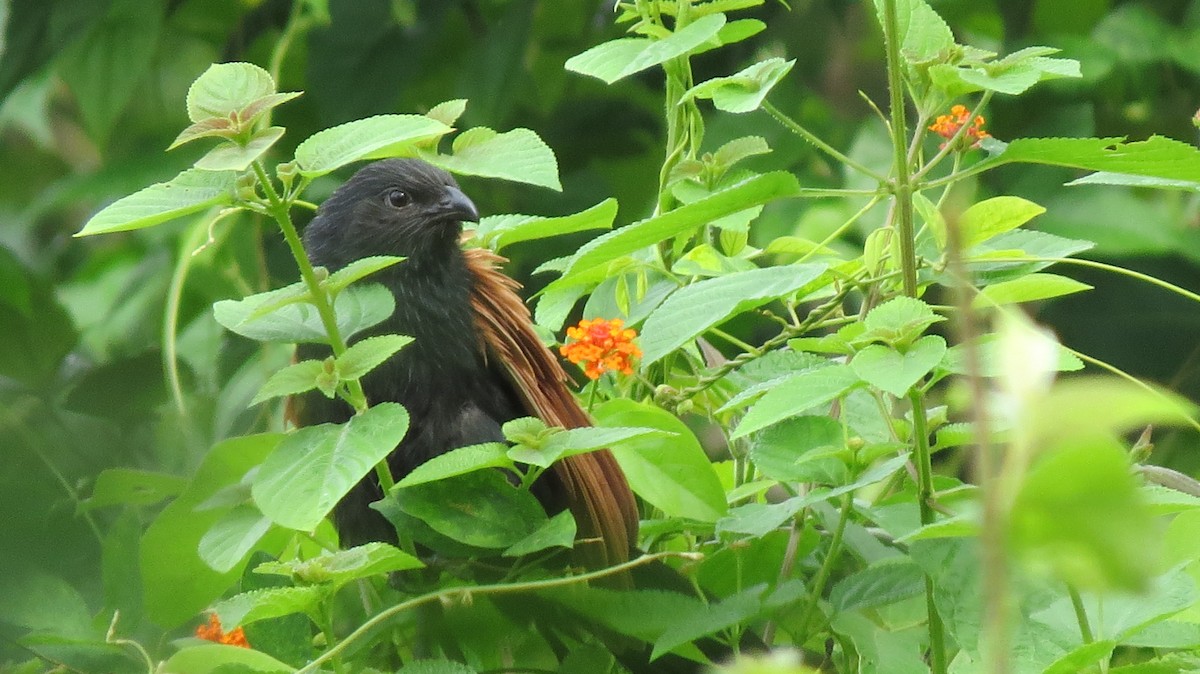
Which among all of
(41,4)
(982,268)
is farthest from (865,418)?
(41,4)

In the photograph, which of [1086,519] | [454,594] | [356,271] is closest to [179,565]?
[454,594]

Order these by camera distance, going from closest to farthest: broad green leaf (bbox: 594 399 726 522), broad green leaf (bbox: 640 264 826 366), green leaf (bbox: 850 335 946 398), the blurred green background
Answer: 1. green leaf (bbox: 850 335 946 398)
2. broad green leaf (bbox: 640 264 826 366)
3. broad green leaf (bbox: 594 399 726 522)
4. the blurred green background

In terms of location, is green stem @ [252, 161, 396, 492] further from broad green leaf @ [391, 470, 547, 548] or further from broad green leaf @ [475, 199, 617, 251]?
broad green leaf @ [475, 199, 617, 251]

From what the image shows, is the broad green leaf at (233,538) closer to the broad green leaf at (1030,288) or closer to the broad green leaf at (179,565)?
the broad green leaf at (179,565)

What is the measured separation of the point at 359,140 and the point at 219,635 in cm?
49

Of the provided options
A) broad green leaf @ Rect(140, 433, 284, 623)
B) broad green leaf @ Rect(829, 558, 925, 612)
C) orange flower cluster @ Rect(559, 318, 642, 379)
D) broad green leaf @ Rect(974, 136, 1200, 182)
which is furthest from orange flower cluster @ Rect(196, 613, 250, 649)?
broad green leaf @ Rect(974, 136, 1200, 182)

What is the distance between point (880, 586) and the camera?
934 mm

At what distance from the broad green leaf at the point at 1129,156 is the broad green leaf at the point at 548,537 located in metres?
0.36

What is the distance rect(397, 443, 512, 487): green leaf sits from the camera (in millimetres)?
851

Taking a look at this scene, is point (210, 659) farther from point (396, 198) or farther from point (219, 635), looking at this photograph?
point (396, 198)

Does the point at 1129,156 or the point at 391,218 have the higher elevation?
the point at 1129,156

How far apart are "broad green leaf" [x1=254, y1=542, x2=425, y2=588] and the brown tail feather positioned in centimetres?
34

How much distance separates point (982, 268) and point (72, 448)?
34.0 inches

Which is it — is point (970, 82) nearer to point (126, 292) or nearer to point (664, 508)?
point (664, 508)
